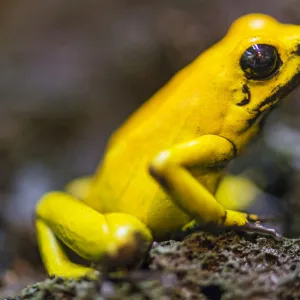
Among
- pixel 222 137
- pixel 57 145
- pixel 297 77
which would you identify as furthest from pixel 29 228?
pixel 297 77

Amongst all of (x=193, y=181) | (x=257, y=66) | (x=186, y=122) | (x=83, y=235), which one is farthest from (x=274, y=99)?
A: (x=83, y=235)

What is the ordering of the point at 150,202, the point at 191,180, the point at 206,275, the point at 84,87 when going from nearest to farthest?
the point at 206,275 < the point at 191,180 < the point at 150,202 < the point at 84,87

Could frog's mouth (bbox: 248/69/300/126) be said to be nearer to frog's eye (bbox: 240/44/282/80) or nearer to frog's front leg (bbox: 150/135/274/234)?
frog's eye (bbox: 240/44/282/80)

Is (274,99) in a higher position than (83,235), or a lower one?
higher

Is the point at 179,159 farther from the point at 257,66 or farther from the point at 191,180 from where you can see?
the point at 257,66

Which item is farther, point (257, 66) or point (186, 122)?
point (186, 122)

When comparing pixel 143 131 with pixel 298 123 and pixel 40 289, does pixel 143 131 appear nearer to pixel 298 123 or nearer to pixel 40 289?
pixel 40 289

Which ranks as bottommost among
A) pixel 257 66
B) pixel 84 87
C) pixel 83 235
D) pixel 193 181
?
pixel 83 235
